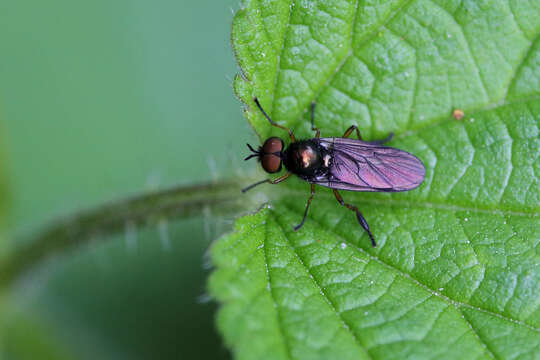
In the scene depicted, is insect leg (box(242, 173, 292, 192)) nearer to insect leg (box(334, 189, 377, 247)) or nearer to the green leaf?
the green leaf

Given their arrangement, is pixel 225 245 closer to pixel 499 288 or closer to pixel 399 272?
pixel 399 272

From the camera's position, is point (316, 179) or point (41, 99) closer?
point (316, 179)

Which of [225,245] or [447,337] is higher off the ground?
[225,245]

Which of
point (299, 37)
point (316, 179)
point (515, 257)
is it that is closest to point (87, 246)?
point (316, 179)

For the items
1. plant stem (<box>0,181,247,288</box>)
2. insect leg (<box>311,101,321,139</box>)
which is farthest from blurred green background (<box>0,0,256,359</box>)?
insect leg (<box>311,101,321,139</box>)

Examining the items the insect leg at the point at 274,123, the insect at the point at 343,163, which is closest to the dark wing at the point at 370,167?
the insect at the point at 343,163

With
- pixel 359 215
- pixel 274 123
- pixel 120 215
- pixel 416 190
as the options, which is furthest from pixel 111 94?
pixel 416 190
